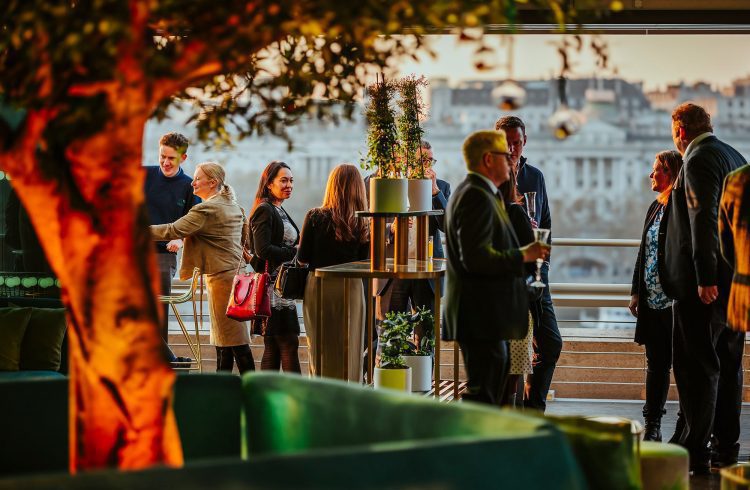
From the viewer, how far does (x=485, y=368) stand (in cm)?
445

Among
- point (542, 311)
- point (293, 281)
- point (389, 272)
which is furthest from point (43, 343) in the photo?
point (542, 311)

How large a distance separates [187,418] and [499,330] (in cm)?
159

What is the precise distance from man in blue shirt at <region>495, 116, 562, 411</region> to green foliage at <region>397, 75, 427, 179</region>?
467mm

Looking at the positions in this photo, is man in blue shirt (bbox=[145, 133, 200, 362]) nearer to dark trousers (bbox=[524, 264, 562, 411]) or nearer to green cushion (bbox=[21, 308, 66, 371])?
green cushion (bbox=[21, 308, 66, 371])

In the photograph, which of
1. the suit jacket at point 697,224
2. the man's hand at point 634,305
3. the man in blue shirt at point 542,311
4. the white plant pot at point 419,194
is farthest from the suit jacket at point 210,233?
the suit jacket at point 697,224

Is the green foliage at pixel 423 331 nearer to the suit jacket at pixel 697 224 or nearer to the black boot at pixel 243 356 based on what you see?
the black boot at pixel 243 356

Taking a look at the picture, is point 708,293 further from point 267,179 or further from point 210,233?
point 210,233

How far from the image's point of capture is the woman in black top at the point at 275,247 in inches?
250

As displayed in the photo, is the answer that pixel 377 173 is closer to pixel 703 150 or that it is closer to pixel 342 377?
pixel 342 377

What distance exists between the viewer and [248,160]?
27.5ft

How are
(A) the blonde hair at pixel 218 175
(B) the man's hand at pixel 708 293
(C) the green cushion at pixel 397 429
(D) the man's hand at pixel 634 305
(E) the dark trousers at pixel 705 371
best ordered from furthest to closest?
(A) the blonde hair at pixel 218 175 → (D) the man's hand at pixel 634 305 → (E) the dark trousers at pixel 705 371 → (B) the man's hand at pixel 708 293 → (C) the green cushion at pixel 397 429

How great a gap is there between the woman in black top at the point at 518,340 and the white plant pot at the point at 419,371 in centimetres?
48

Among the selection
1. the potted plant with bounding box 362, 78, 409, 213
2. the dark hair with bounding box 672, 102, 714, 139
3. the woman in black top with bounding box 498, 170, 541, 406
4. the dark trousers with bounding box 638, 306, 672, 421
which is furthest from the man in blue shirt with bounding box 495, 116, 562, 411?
the dark hair with bounding box 672, 102, 714, 139

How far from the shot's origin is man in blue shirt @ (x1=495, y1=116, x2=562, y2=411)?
580cm
